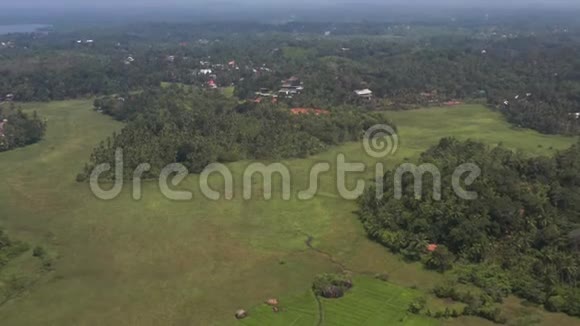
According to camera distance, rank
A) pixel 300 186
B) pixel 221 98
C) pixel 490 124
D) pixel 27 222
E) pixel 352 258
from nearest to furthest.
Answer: pixel 352 258 → pixel 27 222 → pixel 300 186 → pixel 490 124 → pixel 221 98

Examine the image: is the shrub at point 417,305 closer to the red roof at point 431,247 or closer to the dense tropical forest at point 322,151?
the dense tropical forest at point 322,151

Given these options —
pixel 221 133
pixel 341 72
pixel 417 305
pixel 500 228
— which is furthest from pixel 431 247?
pixel 341 72

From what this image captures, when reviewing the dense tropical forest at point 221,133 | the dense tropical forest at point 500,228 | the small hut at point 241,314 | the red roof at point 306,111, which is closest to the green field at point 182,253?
the small hut at point 241,314

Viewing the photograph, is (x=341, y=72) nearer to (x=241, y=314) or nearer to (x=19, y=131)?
(x=19, y=131)

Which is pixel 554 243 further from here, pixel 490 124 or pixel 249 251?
pixel 490 124

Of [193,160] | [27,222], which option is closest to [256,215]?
[193,160]

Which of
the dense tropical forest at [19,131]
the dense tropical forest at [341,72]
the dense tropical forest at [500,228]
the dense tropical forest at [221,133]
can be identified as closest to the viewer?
the dense tropical forest at [500,228]

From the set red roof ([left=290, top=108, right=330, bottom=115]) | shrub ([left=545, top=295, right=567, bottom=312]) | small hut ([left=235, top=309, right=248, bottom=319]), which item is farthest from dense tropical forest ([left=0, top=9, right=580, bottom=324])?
small hut ([left=235, top=309, right=248, bottom=319])

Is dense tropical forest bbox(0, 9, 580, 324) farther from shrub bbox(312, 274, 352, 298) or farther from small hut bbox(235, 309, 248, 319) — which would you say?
small hut bbox(235, 309, 248, 319)
